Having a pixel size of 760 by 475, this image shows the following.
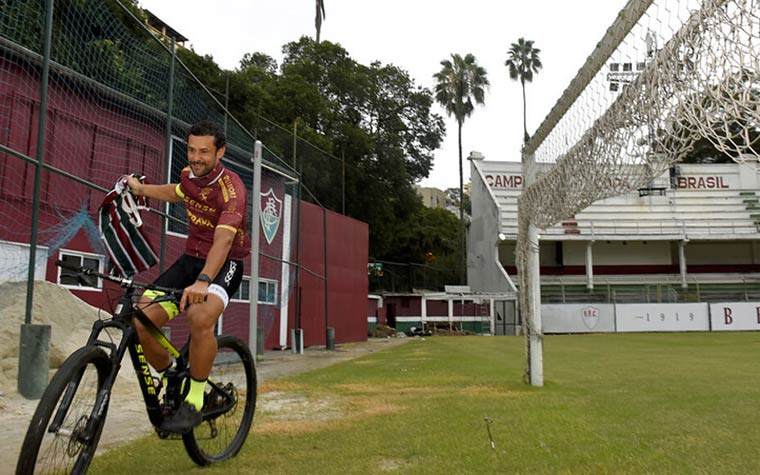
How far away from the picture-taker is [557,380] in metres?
8.53

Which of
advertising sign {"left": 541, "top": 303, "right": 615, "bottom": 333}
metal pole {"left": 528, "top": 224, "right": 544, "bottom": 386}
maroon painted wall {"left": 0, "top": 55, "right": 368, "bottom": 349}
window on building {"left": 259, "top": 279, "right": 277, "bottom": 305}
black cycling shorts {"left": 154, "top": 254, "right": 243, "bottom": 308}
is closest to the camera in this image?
black cycling shorts {"left": 154, "top": 254, "right": 243, "bottom": 308}

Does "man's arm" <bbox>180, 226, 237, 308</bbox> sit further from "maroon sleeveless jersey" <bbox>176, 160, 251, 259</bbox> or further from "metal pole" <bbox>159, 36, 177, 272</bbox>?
"metal pole" <bbox>159, 36, 177, 272</bbox>

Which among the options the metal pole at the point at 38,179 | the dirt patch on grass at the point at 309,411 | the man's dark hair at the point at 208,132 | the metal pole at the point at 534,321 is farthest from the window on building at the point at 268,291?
the man's dark hair at the point at 208,132

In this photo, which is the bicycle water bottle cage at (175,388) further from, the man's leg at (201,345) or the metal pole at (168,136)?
the metal pole at (168,136)

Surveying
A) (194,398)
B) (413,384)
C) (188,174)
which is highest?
(188,174)

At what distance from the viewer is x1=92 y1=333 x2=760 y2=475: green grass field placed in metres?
→ 3.64

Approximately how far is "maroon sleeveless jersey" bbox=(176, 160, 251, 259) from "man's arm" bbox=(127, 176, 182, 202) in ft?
0.15

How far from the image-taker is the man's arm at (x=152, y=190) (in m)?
3.62

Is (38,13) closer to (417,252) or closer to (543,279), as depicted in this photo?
(543,279)

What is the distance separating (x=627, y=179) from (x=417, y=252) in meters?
43.0

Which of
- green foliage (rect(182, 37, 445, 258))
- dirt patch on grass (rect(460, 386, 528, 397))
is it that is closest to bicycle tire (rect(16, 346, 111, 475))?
dirt patch on grass (rect(460, 386, 528, 397))

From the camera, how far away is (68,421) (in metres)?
2.78

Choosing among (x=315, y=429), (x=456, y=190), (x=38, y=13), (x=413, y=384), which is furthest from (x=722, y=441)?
(x=456, y=190)

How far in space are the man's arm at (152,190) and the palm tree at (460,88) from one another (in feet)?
154
